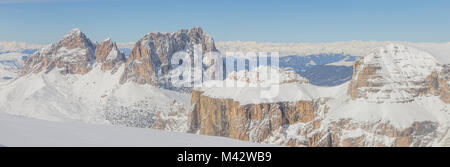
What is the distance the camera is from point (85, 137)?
1138 centimetres

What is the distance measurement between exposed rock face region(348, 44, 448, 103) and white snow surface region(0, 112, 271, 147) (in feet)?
373

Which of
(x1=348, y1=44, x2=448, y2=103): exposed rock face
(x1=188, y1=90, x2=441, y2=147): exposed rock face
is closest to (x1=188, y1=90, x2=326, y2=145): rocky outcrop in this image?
(x1=188, y1=90, x2=441, y2=147): exposed rock face

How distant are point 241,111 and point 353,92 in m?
31.9

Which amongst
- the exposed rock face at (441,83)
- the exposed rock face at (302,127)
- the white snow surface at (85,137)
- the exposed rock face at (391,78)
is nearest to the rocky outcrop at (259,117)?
the exposed rock face at (302,127)

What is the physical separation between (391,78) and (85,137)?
119 m

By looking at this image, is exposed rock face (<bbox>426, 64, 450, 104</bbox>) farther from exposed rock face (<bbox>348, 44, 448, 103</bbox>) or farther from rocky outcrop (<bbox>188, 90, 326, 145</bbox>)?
rocky outcrop (<bbox>188, 90, 326, 145</bbox>)

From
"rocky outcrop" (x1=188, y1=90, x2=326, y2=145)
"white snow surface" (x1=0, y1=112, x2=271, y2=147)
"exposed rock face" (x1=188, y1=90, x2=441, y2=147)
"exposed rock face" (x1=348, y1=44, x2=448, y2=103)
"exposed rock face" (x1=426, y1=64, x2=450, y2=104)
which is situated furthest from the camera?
"exposed rock face" (x1=348, y1=44, x2=448, y2=103)

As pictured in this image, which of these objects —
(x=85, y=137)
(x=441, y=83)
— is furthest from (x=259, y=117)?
(x=85, y=137)

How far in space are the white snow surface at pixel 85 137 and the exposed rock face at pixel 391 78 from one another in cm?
11361

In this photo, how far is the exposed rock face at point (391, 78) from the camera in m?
120

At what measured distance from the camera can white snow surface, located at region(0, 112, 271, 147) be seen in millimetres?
10526

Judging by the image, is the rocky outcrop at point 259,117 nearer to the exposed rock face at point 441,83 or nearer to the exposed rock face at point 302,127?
the exposed rock face at point 302,127

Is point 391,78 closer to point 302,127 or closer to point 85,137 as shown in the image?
point 302,127
